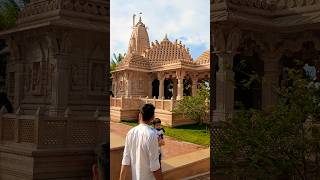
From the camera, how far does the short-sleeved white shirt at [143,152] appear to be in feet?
6.89

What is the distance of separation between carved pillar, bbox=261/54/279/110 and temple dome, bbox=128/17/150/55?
1192 mm

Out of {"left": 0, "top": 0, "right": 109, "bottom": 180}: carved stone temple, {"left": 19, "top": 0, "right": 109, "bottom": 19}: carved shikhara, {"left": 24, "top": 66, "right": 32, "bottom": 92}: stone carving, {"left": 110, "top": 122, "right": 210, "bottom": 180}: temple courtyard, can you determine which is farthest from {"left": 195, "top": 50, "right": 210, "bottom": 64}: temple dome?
{"left": 24, "top": 66, "right": 32, "bottom": 92}: stone carving

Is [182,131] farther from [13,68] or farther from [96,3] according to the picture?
[13,68]

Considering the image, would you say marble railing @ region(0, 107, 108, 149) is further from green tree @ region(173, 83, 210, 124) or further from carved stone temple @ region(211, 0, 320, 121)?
carved stone temple @ region(211, 0, 320, 121)

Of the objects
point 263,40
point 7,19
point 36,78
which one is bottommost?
point 36,78

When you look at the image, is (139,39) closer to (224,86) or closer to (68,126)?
(224,86)

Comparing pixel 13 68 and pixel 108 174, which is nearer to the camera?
pixel 108 174

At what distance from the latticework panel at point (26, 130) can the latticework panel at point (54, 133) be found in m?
0.15

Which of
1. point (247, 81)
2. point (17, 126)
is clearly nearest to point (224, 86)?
point (247, 81)

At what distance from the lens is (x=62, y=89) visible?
9.90 feet

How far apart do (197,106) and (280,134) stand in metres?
0.65

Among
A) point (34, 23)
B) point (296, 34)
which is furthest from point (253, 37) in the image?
point (34, 23)

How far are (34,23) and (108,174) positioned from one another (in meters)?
1.43

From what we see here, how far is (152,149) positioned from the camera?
210cm
